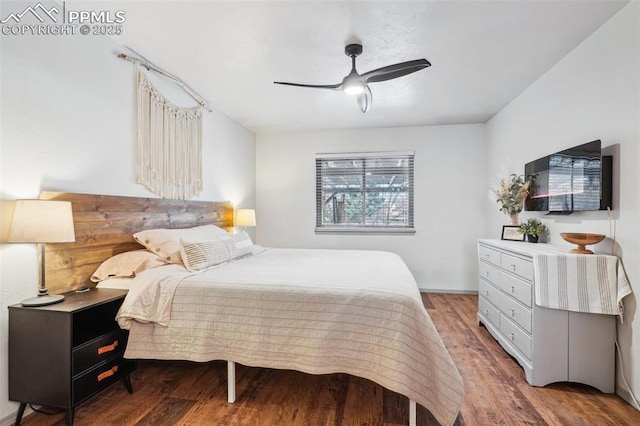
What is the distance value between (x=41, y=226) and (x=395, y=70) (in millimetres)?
2394

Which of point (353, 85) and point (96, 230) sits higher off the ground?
point (353, 85)

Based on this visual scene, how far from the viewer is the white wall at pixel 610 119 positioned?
1.88 meters

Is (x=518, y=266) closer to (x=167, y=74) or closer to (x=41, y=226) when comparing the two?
(x=41, y=226)

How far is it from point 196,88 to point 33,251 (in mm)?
2144

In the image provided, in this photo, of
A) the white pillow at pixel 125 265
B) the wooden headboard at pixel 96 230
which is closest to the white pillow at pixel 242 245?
the wooden headboard at pixel 96 230

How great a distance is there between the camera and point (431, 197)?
15.0ft

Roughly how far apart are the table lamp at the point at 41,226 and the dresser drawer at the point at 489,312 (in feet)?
11.0

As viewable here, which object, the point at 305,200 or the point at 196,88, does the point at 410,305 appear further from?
the point at 305,200

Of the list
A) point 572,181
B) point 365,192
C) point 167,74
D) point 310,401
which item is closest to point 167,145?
point 167,74

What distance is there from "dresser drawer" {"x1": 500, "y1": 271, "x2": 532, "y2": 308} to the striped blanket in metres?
0.14

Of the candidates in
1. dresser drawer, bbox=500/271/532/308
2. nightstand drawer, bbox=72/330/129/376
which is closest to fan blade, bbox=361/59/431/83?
dresser drawer, bbox=500/271/532/308

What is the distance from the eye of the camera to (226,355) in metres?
1.87

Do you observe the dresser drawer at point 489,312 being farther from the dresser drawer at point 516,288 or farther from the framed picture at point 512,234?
the framed picture at point 512,234

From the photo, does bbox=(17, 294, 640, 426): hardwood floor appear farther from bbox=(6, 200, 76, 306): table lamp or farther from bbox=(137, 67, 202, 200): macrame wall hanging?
bbox=(137, 67, 202, 200): macrame wall hanging
